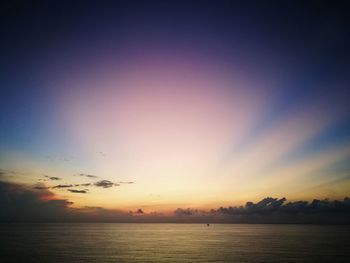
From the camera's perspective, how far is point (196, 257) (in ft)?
263

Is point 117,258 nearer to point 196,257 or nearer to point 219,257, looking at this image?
point 196,257

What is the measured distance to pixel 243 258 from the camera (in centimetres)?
7906

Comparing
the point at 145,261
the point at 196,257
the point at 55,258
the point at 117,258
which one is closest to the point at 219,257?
the point at 196,257

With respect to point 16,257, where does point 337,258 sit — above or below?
below

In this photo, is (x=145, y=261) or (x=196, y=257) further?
(x=196, y=257)

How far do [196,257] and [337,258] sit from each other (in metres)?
35.0

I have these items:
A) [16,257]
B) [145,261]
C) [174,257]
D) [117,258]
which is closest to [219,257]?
[174,257]

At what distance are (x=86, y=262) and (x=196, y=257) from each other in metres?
27.3

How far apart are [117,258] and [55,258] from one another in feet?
49.0

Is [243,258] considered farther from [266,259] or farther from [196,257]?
[196,257]

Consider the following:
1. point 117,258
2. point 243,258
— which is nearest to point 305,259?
point 243,258

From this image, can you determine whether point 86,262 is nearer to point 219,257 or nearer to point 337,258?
point 219,257

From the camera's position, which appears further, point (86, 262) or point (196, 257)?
point (196, 257)

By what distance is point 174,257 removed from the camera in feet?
262
